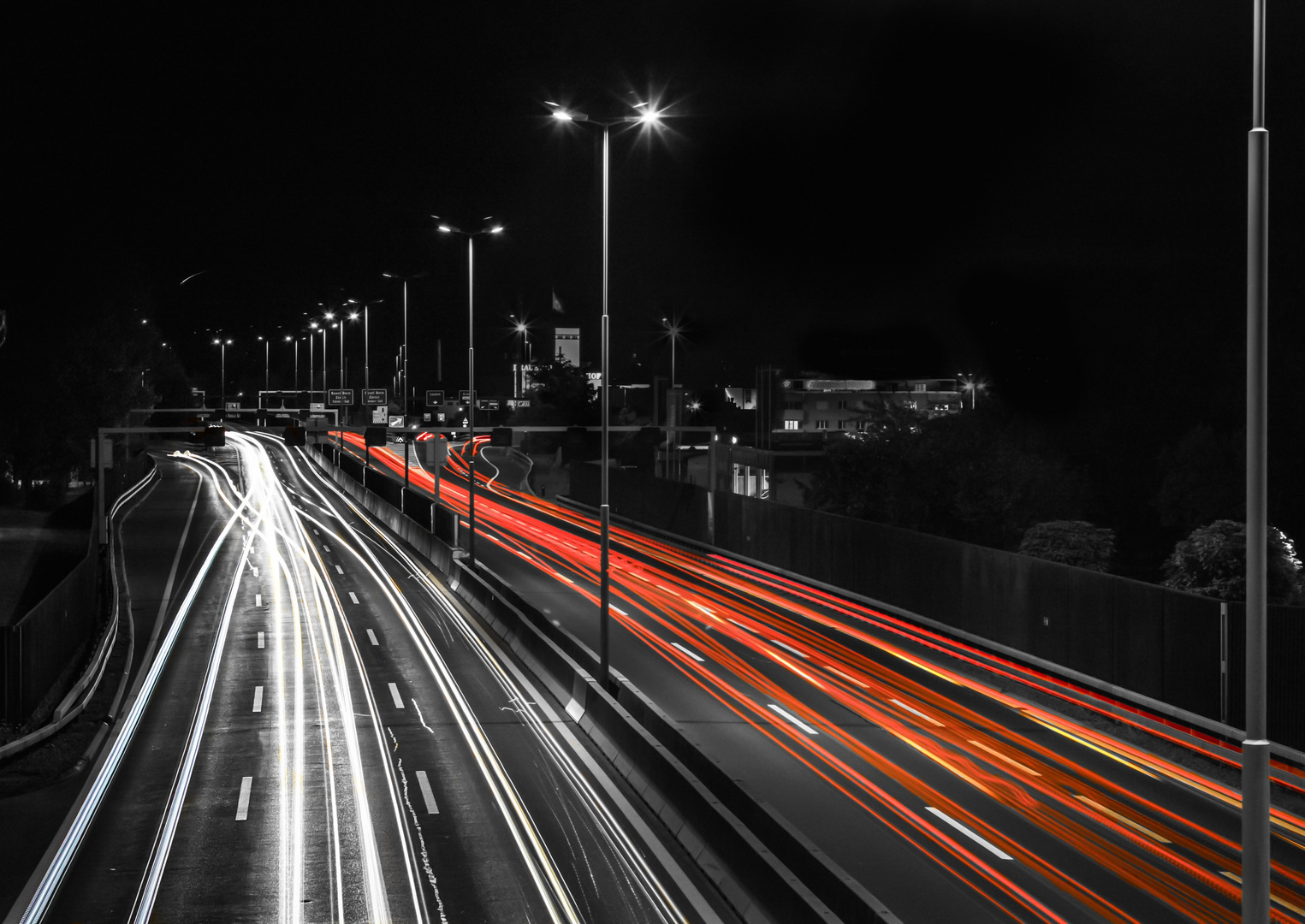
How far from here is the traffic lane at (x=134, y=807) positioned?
14094mm

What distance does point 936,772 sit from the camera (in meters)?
19.6

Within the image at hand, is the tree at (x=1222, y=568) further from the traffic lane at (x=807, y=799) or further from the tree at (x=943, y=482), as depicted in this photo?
the tree at (x=943, y=482)

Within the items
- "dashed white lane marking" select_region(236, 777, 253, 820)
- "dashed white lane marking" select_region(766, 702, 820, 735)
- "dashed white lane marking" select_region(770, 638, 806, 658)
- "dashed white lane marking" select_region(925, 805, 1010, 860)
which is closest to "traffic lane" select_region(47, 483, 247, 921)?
"dashed white lane marking" select_region(236, 777, 253, 820)

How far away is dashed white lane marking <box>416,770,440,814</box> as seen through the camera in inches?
695

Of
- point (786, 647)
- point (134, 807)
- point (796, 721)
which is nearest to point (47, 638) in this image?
point (134, 807)

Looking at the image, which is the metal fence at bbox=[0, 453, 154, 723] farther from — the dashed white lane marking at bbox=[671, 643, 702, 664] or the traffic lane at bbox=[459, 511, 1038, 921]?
the dashed white lane marking at bbox=[671, 643, 702, 664]

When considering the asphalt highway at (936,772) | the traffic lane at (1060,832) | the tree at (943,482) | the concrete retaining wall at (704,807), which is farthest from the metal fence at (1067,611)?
the tree at (943,482)

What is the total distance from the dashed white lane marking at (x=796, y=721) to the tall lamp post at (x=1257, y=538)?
13.8 meters

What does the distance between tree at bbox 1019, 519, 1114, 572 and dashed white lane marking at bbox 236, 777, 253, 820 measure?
21.7 metres

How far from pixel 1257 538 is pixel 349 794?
13646mm

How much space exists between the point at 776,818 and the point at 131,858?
8.25m

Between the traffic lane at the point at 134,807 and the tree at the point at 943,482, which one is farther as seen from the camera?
the tree at the point at 943,482

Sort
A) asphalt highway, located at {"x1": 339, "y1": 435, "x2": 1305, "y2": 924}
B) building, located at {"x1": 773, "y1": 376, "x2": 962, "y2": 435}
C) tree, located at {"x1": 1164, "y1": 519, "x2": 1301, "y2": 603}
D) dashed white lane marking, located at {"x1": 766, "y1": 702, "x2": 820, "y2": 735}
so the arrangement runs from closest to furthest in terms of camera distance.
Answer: asphalt highway, located at {"x1": 339, "y1": 435, "x2": 1305, "y2": 924} < dashed white lane marking, located at {"x1": 766, "y1": 702, "x2": 820, "y2": 735} < tree, located at {"x1": 1164, "y1": 519, "x2": 1301, "y2": 603} < building, located at {"x1": 773, "y1": 376, "x2": 962, "y2": 435}

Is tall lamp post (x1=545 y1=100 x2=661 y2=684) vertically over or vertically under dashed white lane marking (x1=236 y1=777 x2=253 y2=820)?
over
